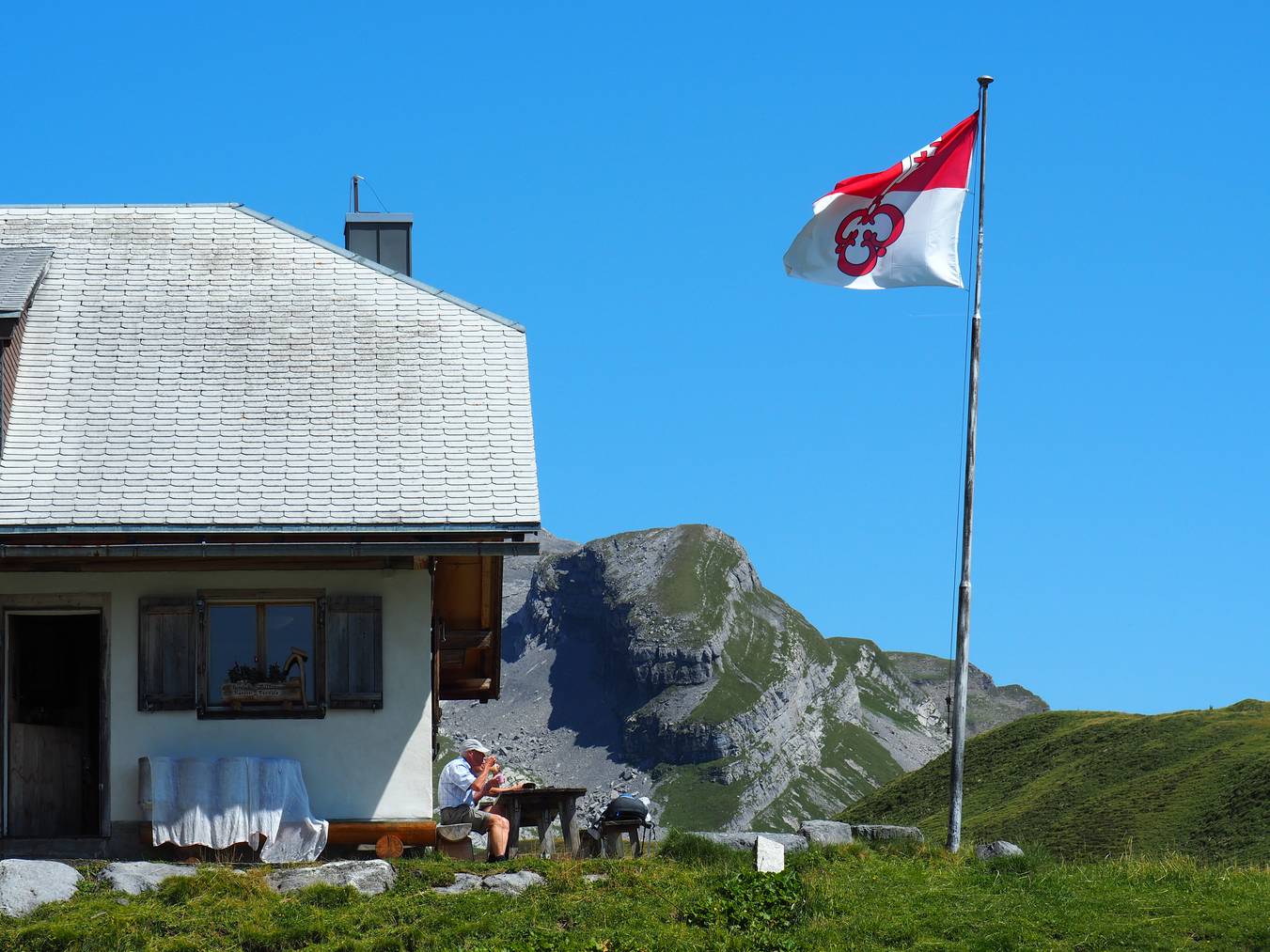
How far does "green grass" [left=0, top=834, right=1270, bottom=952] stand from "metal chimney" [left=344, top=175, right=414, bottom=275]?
12316mm

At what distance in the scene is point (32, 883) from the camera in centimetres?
1574

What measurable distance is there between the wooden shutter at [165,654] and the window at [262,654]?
0.51ft

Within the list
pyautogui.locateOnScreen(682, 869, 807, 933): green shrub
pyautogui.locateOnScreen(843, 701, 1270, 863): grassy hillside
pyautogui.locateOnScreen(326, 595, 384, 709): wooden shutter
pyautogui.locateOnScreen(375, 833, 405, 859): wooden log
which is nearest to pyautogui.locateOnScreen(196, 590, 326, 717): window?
pyautogui.locateOnScreen(326, 595, 384, 709): wooden shutter

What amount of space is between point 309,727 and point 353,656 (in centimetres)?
89

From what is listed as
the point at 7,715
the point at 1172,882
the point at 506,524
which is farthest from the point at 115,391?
the point at 1172,882

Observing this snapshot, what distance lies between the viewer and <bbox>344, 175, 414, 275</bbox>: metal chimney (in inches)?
1064

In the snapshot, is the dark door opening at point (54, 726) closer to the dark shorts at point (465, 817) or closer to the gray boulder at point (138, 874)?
the gray boulder at point (138, 874)

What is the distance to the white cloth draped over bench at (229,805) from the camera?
18016mm

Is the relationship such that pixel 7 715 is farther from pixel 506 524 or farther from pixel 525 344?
pixel 525 344

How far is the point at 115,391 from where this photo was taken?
67.3 feet

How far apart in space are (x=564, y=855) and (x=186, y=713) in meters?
4.34

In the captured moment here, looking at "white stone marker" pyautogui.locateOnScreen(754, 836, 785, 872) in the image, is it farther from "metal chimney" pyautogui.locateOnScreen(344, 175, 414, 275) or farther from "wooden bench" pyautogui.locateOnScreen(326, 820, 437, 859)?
"metal chimney" pyautogui.locateOnScreen(344, 175, 414, 275)

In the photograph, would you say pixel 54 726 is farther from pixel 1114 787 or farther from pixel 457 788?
pixel 1114 787

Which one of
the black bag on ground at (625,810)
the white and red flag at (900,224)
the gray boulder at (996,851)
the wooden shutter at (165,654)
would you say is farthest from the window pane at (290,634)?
the white and red flag at (900,224)
